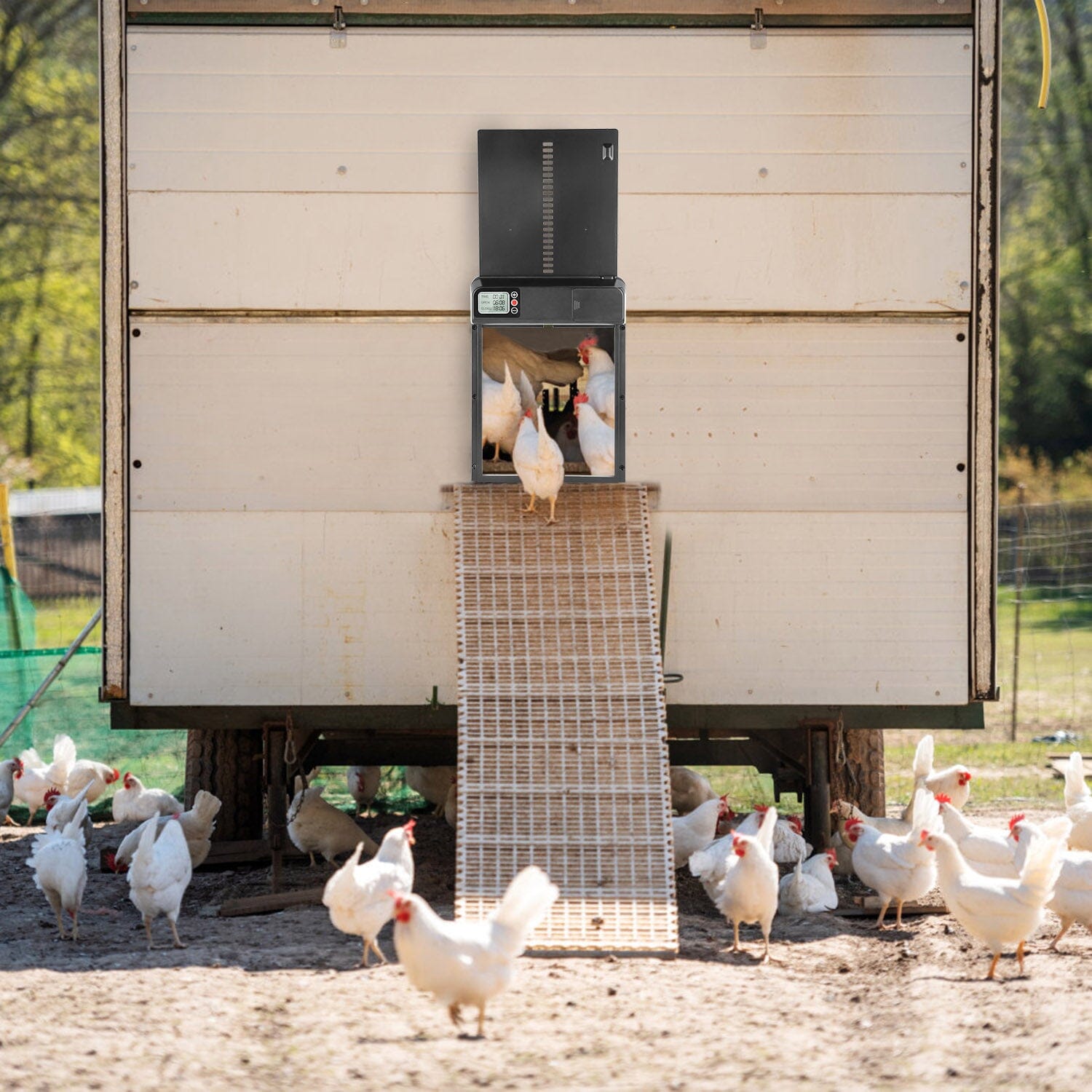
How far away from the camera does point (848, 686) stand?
7121 millimetres

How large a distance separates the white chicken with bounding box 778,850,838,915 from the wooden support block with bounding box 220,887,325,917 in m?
2.07

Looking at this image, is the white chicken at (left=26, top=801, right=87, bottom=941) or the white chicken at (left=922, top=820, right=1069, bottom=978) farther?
the white chicken at (left=26, top=801, right=87, bottom=941)

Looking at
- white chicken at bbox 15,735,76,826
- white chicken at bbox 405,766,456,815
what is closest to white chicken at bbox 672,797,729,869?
white chicken at bbox 405,766,456,815

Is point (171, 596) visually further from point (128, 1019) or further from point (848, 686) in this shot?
point (848, 686)

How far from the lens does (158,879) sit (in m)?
6.26

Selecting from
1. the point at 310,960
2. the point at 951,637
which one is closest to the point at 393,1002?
the point at 310,960

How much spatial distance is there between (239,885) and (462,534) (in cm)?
225

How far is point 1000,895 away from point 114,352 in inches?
175

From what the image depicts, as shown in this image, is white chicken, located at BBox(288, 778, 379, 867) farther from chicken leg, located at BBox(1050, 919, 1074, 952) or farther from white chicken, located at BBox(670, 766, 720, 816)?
chicken leg, located at BBox(1050, 919, 1074, 952)

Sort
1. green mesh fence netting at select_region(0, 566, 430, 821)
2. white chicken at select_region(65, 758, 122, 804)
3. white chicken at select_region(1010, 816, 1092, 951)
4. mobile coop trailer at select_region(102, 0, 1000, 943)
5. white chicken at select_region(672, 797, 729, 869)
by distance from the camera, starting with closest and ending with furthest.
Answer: white chicken at select_region(1010, 816, 1092, 951) < mobile coop trailer at select_region(102, 0, 1000, 943) < white chicken at select_region(672, 797, 729, 869) < white chicken at select_region(65, 758, 122, 804) < green mesh fence netting at select_region(0, 566, 430, 821)

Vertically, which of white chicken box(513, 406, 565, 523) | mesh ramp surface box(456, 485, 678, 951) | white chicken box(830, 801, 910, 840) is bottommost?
white chicken box(830, 801, 910, 840)

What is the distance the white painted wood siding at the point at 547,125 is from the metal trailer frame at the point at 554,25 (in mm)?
71

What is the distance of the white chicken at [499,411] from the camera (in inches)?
277

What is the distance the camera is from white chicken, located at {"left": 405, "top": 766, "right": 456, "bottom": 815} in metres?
9.38
